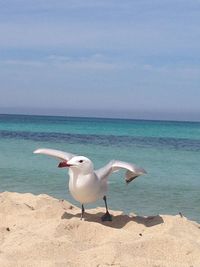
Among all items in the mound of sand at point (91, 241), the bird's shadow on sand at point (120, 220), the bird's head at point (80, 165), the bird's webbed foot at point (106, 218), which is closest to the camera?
the mound of sand at point (91, 241)

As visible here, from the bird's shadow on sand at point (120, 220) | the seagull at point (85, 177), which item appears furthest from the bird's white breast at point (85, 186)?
the bird's shadow on sand at point (120, 220)

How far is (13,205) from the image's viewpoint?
6641 mm

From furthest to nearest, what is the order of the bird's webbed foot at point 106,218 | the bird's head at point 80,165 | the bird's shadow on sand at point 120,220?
the bird's webbed foot at point 106,218, the bird's shadow on sand at point 120,220, the bird's head at point 80,165

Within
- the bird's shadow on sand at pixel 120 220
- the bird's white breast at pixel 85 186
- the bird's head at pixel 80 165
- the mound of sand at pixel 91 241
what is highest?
the bird's head at pixel 80 165

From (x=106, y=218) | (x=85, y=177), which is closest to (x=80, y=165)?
(x=85, y=177)

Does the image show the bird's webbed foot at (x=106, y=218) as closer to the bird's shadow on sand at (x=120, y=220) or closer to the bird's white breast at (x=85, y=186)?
the bird's shadow on sand at (x=120, y=220)

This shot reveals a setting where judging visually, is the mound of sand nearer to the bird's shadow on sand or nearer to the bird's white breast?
the bird's shadow on sand

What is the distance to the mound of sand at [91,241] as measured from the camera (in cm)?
425

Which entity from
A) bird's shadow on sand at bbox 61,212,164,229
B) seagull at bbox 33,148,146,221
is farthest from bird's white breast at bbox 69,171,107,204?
bird's shadow on sand at bbox 61,212,164,229

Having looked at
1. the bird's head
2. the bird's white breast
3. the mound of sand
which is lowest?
Result: the mound of sand

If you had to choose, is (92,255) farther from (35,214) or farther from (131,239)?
(35,214)

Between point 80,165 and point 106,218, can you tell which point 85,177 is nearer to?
point 80,165

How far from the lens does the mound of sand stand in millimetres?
4254

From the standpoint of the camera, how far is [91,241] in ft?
16.7
